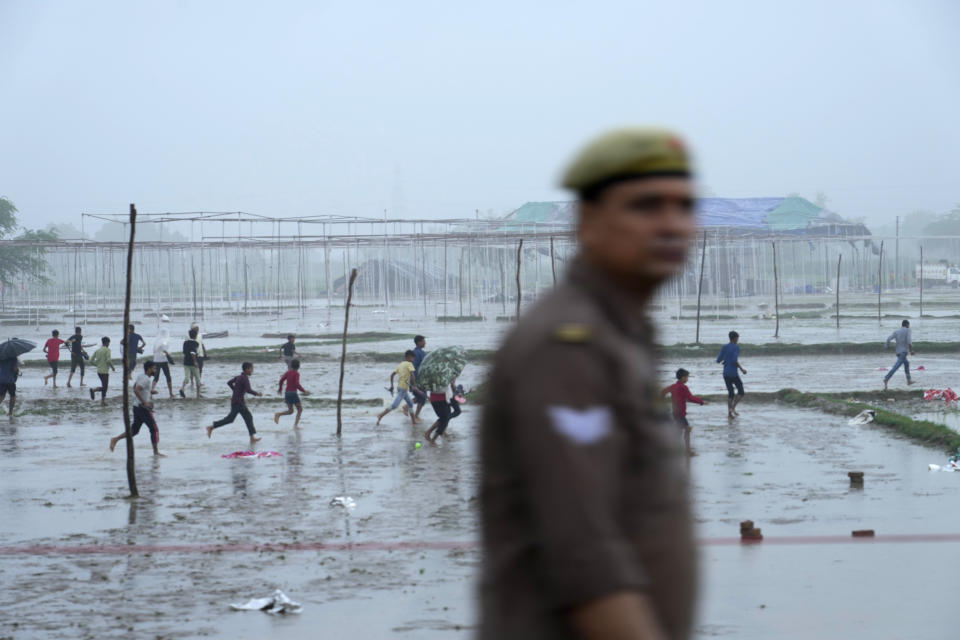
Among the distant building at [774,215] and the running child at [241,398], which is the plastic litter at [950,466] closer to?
the running child at [241,398]

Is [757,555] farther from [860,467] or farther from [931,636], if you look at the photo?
[860,467]

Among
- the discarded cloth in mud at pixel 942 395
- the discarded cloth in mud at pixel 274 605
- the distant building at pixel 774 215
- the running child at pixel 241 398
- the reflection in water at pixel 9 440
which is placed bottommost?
the reflection in water at pixel 9 440

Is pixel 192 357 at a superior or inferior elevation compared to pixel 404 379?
superior

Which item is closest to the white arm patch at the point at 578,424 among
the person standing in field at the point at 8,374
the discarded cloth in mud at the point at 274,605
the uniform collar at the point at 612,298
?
the uniform collar at the point at 612,298

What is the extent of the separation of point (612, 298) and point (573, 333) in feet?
0.49

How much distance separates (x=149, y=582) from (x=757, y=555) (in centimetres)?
499

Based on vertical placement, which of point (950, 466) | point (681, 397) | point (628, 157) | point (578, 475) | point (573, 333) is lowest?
point (950, 466)

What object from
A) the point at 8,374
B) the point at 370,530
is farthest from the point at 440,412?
the point at 8,374

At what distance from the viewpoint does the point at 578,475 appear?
1598mm

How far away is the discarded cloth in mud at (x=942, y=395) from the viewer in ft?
68.2

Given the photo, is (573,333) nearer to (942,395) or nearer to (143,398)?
(143,398)

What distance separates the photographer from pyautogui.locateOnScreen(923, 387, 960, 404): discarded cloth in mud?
2080 cm

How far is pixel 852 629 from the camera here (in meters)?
7.11

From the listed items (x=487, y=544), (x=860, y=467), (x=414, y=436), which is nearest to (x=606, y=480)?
(x=487, y=544)
